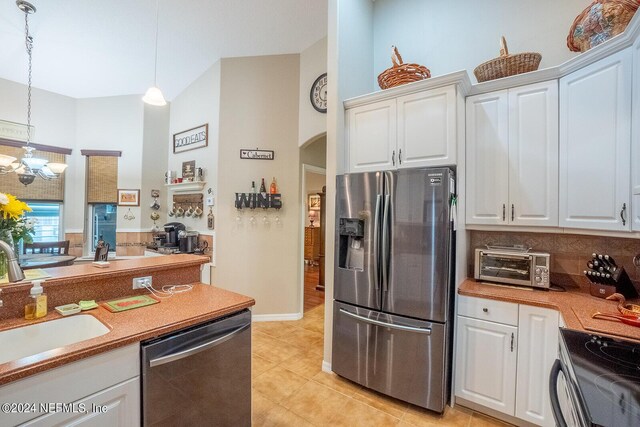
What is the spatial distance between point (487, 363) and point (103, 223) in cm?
570

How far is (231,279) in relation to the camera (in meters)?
3.69

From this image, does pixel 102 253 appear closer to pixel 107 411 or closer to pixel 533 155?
pixel 107 411

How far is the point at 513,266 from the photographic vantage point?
208 centimetres

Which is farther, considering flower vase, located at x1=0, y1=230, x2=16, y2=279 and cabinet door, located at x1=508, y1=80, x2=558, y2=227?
cabinet door, located at x1=508, y1=80, x2=558, y2=227

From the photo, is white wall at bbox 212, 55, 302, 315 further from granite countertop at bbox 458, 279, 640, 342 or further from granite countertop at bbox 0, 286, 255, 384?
granite countertop at bbox 458, 279, 640, 342

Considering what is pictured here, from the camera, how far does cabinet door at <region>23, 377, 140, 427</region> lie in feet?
3.22

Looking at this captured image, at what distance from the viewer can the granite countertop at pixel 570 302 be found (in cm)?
137

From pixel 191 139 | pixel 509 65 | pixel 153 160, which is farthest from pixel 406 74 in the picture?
pixel 153 160

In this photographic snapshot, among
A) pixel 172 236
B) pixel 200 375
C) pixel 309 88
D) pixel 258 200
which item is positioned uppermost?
pixel 309 88

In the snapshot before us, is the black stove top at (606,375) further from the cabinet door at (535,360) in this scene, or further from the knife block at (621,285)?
the knife block at (621,285)

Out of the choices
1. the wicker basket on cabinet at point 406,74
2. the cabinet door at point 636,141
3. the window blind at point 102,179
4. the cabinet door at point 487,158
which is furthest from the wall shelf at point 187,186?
the cabinet door at point 636,141

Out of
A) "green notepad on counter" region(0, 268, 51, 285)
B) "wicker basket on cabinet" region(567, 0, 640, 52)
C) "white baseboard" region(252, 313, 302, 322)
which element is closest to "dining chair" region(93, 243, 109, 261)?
"white baseboard" region(252, 313, 302, 322)

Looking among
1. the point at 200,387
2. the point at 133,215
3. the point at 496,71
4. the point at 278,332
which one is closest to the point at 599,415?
the point at 200,387

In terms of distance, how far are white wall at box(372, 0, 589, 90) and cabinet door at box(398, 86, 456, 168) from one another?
0.74 metres
